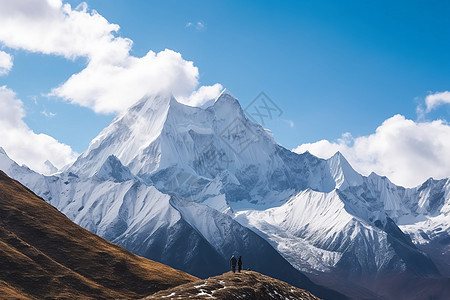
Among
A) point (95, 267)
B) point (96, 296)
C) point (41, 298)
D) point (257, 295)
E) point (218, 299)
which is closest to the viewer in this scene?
point (218, 299)

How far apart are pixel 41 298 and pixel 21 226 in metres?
54.6

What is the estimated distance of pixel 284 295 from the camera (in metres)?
128

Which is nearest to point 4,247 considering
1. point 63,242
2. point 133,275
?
point 63,242

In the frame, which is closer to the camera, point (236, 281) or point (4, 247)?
point (236, 281)

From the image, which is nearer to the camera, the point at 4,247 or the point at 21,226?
the point at 4,247

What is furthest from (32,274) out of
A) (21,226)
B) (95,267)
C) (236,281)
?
(236,281)

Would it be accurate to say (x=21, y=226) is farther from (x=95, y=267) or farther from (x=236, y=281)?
(x=236, y=281)

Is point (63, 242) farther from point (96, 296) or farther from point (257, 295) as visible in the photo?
point (257, 295)

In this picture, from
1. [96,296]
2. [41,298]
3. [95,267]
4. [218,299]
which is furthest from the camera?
[95,267]

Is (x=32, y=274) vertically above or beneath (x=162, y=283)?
beneath

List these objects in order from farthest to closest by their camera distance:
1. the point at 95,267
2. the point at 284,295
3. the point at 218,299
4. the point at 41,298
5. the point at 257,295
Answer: the point at 95,267 → the point at 41,298 → the point at 284,295 → the point at 257,295 → the point at 218,299

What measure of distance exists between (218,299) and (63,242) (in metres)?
105

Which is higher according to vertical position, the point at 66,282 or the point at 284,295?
the point at 284,295

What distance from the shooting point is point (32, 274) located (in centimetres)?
16150
